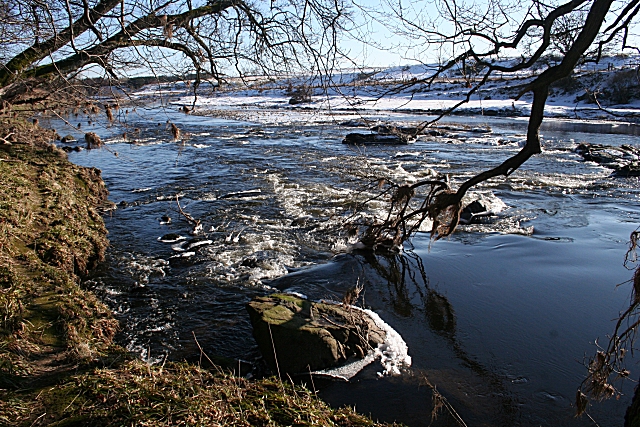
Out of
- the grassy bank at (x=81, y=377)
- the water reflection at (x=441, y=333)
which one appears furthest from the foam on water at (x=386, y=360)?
the grassy bank at (x=81, y=377)

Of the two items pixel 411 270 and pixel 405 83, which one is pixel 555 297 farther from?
pixel 405 83

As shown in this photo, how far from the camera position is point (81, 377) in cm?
313

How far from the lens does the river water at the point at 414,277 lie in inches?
184

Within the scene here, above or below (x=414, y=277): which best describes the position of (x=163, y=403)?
above

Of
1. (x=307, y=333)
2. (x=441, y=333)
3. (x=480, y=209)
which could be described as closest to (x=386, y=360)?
(x=307, y=333)

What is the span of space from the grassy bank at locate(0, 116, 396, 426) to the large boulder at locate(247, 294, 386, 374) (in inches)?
36.7

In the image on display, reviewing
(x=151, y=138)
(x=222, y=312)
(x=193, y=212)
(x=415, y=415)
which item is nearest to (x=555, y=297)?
(x=415, y=415)

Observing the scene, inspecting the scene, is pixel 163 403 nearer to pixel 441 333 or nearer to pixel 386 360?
pixel 386 360

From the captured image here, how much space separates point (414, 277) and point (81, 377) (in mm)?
5635

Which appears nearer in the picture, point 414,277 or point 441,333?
point 441,333

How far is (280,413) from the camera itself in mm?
3004

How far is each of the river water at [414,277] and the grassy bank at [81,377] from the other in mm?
1035

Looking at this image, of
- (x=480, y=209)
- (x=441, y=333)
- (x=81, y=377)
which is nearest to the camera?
(x=81, y=377)

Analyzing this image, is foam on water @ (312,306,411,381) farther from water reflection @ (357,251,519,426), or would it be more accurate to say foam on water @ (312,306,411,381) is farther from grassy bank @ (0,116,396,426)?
grassy bank @ (0,116,396,426)
